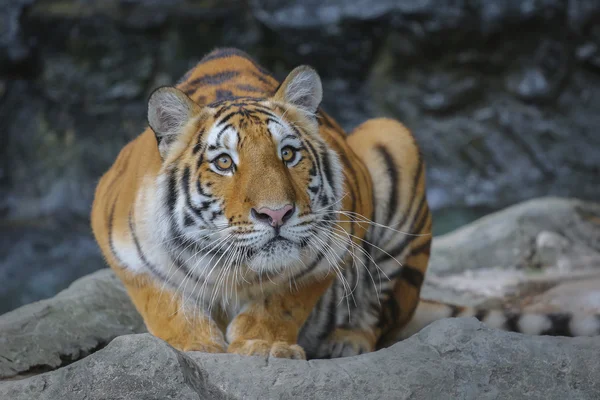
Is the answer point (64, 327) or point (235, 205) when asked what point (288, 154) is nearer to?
point (235, 205)

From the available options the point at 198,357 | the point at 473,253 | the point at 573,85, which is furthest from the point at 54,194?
the point at 198,357

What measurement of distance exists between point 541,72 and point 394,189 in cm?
570

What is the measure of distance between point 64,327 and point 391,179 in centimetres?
146

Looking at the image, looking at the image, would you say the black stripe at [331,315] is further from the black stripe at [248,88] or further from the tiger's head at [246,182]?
the black stripe at [248,88]

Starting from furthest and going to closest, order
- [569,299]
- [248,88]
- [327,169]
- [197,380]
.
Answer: [569,299]
[248,88]
[327,169]
[197,380]

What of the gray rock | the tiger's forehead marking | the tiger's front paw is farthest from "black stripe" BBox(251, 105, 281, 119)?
the gray rock

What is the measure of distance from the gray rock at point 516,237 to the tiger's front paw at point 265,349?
92.2 inches

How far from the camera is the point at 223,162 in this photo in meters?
2.54

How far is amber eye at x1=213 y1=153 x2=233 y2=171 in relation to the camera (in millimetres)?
2531

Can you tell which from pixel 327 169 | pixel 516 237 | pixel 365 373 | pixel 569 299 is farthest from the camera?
pixel 516 237

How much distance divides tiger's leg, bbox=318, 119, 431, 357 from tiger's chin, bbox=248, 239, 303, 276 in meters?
0.79

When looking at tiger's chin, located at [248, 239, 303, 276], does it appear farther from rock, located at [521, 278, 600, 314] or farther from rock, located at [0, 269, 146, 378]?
rock, located at [521, 278, 600, 314]

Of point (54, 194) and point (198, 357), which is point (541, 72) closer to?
point (54, 194)

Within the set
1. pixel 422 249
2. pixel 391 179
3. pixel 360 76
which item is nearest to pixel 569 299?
pixel 422 249
